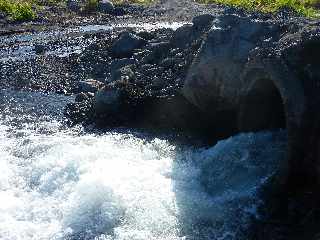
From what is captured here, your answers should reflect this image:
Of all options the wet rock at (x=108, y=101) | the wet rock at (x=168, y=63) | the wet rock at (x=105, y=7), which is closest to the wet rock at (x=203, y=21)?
the wet rock at (x=168, y=63)

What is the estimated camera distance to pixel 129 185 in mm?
18641

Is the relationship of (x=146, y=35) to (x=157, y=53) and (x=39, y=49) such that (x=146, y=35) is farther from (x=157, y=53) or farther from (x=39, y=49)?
(x=39, y=49)

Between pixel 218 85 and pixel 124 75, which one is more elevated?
pixel 218 85

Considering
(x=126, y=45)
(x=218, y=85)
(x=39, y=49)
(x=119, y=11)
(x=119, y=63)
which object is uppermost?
(x=218, y=85)

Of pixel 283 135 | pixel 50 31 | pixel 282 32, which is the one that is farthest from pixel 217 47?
pixel 50 31

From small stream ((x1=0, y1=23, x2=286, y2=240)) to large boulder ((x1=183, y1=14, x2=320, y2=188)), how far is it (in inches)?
50.7

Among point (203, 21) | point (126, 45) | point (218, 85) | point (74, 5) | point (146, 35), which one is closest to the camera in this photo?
point (218, 85)

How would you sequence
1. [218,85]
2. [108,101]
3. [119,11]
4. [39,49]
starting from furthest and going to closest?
[119,11] → [39,49] → [108,101] → [218,85]

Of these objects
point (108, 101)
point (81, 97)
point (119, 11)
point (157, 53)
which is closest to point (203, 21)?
point (157, 53)

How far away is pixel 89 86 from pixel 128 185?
11744 millimetres

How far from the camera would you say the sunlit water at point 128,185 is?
16.7 m

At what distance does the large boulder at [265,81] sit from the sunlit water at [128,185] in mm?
1335

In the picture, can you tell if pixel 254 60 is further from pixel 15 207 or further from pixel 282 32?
pixel 15 207

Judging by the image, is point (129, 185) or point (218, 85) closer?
point (129, 185)
